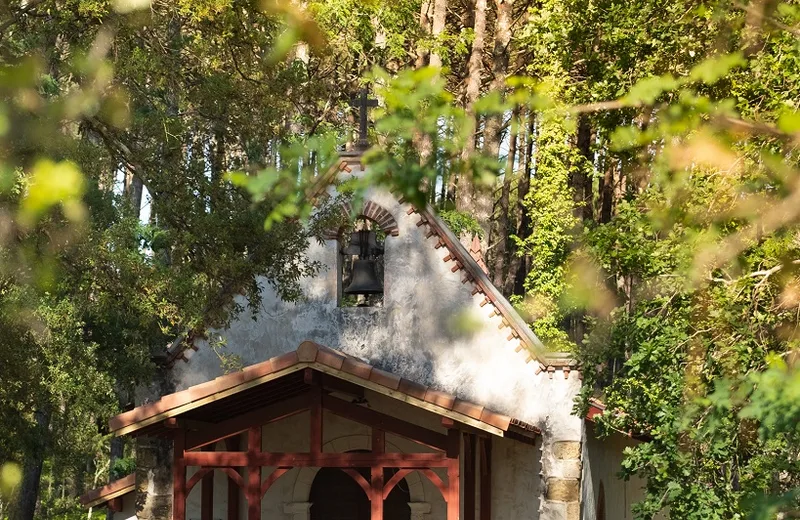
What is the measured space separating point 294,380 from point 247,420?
0.73 m

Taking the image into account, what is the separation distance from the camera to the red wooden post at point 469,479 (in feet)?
48.9

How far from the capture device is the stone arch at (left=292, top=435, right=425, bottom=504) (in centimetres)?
1568

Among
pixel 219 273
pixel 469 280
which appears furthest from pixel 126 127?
pixel 469 280

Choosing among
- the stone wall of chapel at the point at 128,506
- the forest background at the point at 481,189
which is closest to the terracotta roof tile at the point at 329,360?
the forest background at the point at 481,189

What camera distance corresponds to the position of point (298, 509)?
15.9 metres

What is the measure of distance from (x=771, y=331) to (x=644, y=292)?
385 cm

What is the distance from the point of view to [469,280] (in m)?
15.9

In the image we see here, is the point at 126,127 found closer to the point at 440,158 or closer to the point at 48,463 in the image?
the point at 440,158

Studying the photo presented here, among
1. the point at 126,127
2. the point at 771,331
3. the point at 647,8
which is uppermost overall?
the point at 647,8

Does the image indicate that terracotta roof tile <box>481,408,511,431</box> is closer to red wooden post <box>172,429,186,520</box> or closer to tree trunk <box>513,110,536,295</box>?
red wooden post <box>172,429,186,520</box>

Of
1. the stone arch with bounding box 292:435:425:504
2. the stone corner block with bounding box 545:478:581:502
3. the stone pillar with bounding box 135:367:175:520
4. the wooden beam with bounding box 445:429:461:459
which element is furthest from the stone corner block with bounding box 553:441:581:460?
the stone pillar with bounding box 135:367:175:520

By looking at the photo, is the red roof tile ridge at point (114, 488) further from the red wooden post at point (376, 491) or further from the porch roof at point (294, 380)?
the red wooden post at point (376, 491)

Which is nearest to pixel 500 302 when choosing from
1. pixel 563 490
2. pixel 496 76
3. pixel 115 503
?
pixel 563 490

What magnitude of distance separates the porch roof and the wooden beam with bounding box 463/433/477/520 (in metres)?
1.49
